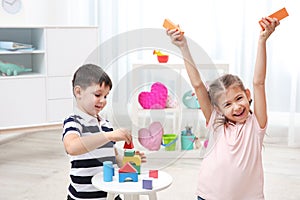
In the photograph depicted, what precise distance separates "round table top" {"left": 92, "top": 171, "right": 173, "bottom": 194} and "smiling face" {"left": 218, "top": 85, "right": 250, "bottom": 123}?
0.22m

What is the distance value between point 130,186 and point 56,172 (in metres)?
1.23

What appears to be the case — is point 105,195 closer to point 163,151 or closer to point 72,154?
point 72,154

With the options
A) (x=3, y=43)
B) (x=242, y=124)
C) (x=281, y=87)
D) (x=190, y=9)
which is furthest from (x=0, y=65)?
(x=242, y=124)

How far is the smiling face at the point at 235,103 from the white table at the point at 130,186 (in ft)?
0.73

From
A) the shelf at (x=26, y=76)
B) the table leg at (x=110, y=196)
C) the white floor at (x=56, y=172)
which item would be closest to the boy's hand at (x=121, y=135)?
the table leg at (x=110, y=196)

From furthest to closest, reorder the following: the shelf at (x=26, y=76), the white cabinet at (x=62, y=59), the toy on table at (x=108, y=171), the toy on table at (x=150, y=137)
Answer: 1. the white cabinet at (x=62, y=59)
2. the shelf at (x=26, y=76)
3. the toy on table at (x=108, y=171)
4. the toy on table at (x=150, y=137)

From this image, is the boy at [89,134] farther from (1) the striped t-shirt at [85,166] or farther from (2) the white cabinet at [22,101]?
(2) the white cabinet at [22,101]

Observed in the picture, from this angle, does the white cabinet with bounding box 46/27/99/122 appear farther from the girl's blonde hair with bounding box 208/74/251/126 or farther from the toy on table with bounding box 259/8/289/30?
the toy on table with bounding box 259/8/289/30

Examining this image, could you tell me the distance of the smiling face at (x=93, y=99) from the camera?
1.02m

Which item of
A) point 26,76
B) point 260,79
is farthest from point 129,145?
point 26,76

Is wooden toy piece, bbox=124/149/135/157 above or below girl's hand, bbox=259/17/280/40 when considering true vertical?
below

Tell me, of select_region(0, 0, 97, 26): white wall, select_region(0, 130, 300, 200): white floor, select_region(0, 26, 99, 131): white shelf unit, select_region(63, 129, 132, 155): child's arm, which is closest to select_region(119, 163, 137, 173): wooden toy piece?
select_region(63, 129, 132, 155): child's arm

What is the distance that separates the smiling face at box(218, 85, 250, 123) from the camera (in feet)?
3.89

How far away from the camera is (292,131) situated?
2828 mm
